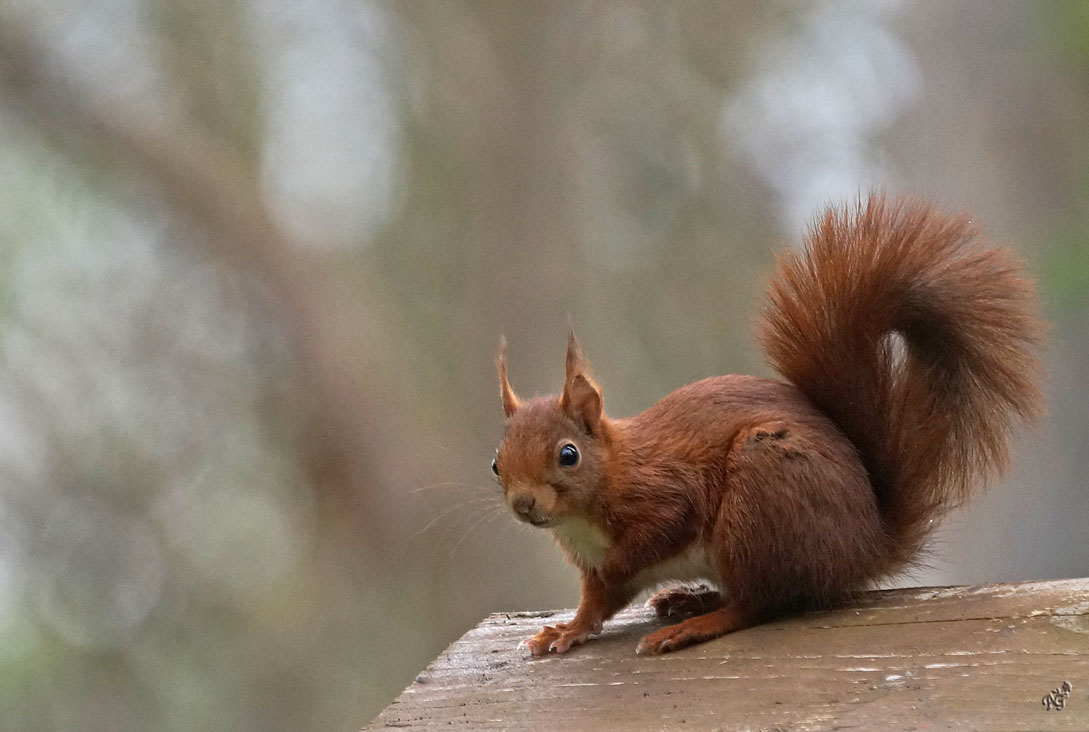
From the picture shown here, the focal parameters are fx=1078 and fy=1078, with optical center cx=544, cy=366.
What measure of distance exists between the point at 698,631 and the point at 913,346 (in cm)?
56

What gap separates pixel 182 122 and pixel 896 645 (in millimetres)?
3072

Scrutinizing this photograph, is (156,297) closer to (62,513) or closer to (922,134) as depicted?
(62,513)

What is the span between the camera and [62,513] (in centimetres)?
344

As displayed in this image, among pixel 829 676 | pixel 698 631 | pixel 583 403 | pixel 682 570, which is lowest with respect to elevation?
pixel 829 676

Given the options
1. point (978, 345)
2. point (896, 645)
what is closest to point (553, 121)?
point (978, 345)

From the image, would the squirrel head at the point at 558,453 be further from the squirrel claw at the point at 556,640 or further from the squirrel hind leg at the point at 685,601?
the squirrel hind leg at the point at 685,601

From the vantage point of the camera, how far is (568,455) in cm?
163

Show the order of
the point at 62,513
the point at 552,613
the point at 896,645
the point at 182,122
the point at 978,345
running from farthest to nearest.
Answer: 1. the point at 182,122
2. the point at 62,513
3. the point at 552,613
4. the point at 978,345
5. the point at 896,645

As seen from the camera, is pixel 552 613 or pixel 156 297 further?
pixel 156 297

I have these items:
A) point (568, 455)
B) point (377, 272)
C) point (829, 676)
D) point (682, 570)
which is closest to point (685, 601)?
point (682, 570)

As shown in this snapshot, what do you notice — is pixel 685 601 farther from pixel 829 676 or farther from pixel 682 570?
pixel 829 676

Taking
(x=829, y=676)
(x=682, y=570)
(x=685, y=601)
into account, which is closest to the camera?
A: (x=829, y=676)

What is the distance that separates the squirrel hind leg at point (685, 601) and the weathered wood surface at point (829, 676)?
18 centimetres

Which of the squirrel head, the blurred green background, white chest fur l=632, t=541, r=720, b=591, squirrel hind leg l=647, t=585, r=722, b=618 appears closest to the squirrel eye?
the squirrel head
